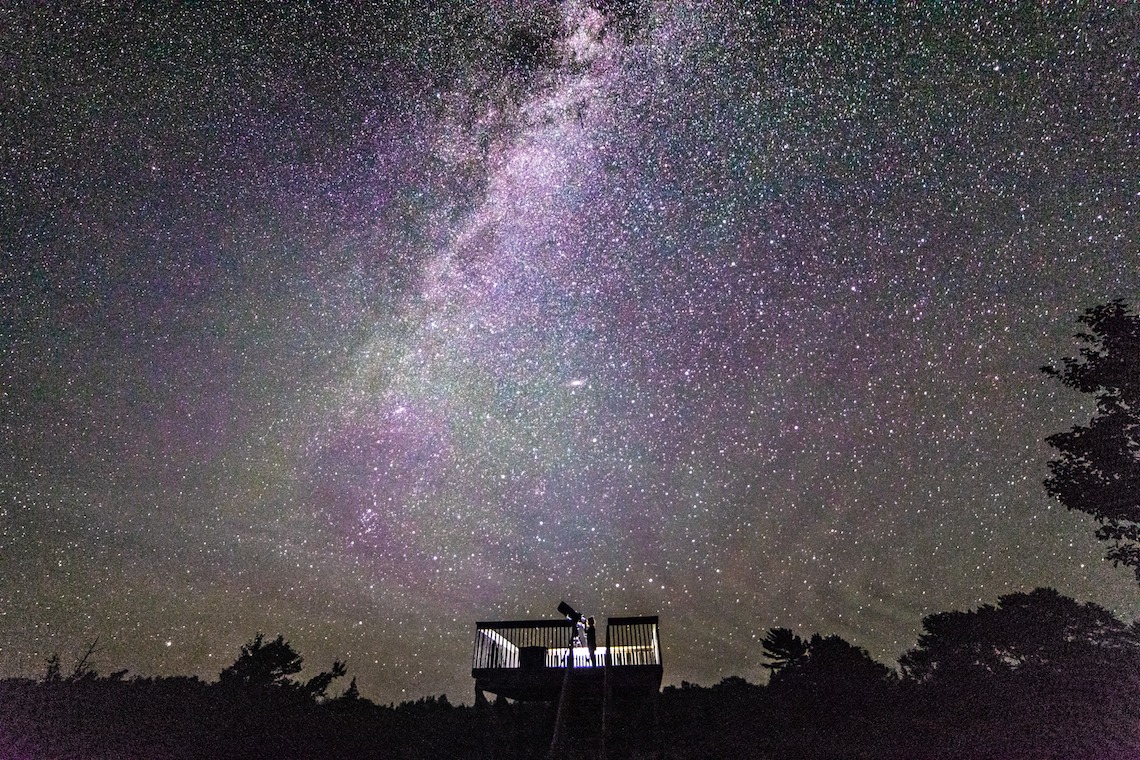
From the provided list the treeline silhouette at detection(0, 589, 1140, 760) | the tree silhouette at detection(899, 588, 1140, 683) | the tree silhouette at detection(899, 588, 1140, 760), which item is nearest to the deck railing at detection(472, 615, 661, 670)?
the treeline silhouette at detection(0, 589, 1140, 760)

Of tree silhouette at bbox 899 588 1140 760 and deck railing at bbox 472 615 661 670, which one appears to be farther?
deck railing at bbox 472 615 661 670

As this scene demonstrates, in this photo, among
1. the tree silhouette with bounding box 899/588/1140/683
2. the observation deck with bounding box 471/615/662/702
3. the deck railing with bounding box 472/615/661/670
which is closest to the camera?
the observation deck with bounding box 471/615/662/702

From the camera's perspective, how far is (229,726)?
594 inches

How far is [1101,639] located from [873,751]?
871 centimetres

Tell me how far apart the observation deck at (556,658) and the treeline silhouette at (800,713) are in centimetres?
88

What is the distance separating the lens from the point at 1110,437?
38.8 feet

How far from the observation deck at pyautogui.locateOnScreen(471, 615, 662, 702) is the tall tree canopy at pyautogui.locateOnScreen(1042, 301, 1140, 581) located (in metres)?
9.78

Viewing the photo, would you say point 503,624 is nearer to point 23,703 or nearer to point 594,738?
point 594,738

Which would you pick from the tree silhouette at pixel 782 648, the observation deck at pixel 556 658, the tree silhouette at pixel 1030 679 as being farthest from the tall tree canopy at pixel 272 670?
the tree silhouette at pixel 1030 679

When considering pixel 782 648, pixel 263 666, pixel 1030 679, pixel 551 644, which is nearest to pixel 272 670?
pixel 263 666

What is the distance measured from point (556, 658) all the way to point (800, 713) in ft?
18.6

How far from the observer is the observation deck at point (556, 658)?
1309 cm

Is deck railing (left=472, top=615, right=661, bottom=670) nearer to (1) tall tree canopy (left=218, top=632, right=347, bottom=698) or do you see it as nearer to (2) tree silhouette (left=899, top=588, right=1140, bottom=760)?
(2) tree silhouette (left=899, top=588, right=1140, bottom=760)

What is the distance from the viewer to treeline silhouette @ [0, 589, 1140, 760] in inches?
416
